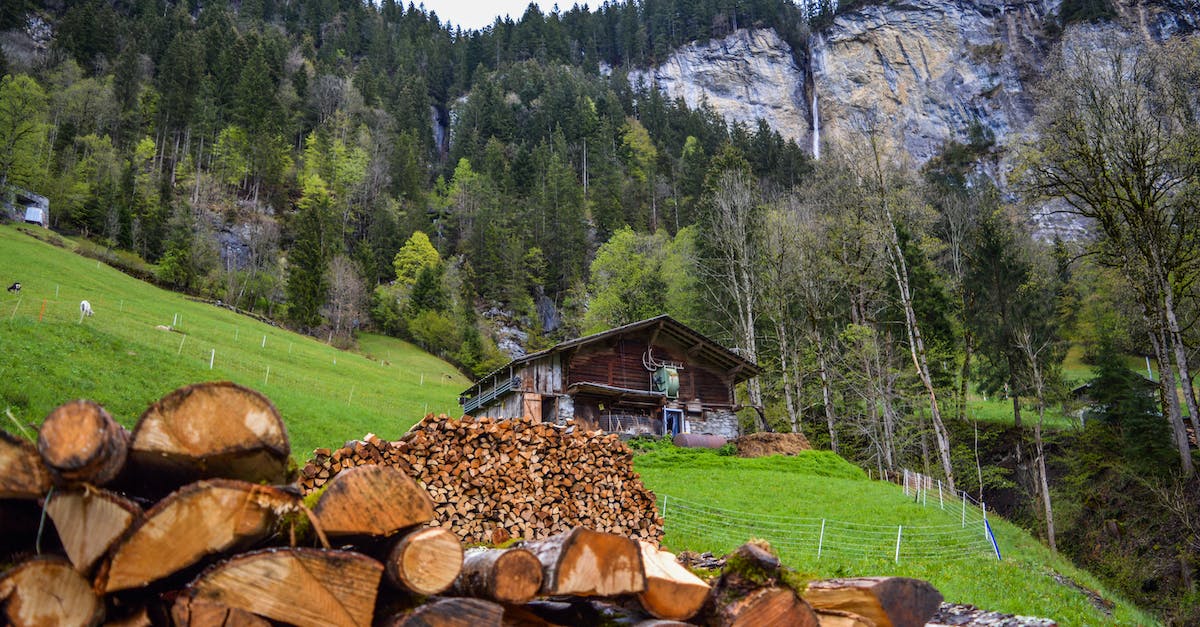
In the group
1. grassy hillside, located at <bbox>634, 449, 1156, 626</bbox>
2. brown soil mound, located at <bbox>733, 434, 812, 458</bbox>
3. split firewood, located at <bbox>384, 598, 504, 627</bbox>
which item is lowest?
grassy hillside, located at <bbox>634, 449, 1156, 626</bbox>

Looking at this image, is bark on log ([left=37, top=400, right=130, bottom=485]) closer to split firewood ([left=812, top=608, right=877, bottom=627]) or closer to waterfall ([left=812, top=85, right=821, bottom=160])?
split firewood ([left=812, top=608, right=877, bottom=627])

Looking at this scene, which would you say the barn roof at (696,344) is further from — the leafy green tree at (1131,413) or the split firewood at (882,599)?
the split firewood at (882,599)

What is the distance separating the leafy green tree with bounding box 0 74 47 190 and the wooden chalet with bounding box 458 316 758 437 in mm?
51393

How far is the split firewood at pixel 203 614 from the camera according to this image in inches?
118

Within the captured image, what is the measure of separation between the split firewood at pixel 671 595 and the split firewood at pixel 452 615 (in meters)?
0.97

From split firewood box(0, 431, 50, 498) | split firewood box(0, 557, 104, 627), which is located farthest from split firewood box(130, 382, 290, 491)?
split firewood box(0, 557, 104, 627)

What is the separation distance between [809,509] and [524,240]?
212 ft

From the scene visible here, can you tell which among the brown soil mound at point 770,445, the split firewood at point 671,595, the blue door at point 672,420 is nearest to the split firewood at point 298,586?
the split firewood at point 671,595

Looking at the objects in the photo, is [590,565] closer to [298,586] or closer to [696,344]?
[298,586]

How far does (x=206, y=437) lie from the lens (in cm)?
337

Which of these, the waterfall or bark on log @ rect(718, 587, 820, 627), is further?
the waterfall

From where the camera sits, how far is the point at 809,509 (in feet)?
56.7

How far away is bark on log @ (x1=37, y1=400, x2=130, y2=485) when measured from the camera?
2896 mm

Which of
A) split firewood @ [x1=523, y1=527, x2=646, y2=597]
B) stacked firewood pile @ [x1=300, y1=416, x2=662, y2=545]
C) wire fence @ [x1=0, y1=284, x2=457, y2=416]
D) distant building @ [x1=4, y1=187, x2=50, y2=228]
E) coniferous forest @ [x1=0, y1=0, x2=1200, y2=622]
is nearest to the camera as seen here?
split firewood @ [x1=523, y1=527, x2=646, y2=597]
